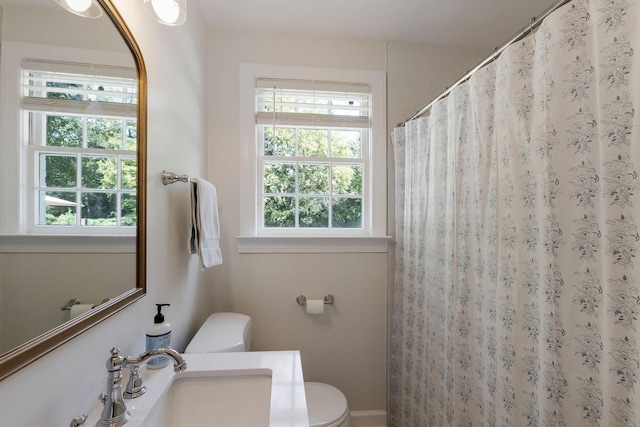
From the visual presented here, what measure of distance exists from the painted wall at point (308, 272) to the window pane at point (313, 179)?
417 millimetres

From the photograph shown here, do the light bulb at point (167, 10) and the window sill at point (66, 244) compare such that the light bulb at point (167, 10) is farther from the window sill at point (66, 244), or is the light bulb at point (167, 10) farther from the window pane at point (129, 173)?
the window sill at point (66, 244)

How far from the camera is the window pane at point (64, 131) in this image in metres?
0.51

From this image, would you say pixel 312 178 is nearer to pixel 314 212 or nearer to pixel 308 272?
pixel 314 212

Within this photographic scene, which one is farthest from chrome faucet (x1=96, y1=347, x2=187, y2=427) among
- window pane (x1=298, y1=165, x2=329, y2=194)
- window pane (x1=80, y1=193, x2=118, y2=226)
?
window pane (x1=298, y1=165, x2=329, y2=194)

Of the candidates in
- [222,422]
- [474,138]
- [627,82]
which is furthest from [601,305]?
[222,422]

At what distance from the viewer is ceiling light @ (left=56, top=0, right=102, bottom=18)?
0.57 metres

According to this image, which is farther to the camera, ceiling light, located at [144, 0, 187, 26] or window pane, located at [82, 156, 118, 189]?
ceiling light, located at [144, 0, 187, 26]

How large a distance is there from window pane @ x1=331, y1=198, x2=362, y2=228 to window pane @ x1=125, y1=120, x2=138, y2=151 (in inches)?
47.4

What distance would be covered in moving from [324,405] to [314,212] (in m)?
1.07

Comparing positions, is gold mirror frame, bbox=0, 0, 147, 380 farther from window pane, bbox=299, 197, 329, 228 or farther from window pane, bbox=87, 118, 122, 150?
window pane, bbox=299, 197, 329, 228

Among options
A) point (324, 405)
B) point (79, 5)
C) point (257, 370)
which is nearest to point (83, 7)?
point (79, 5)

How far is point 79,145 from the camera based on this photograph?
59cm

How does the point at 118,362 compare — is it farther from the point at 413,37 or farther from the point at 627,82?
the point at 413,37

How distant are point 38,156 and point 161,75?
0.69 meters
